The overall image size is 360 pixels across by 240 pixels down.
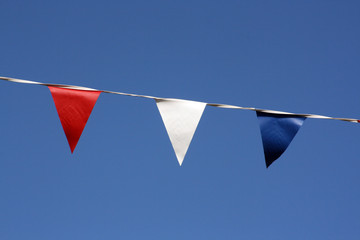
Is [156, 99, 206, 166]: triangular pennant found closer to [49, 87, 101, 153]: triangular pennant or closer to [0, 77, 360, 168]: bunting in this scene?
[0, 77, 360, 168]: bunting

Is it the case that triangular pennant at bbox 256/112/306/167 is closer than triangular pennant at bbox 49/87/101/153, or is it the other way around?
triangular pennant at bbox 49/87/101/153

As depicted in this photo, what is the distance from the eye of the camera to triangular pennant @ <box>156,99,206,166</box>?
318cm

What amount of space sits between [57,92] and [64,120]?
0.59 feet

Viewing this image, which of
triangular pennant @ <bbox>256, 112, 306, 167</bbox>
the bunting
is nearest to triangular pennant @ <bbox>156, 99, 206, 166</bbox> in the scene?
the bunting

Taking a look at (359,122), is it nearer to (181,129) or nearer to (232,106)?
(232,106)

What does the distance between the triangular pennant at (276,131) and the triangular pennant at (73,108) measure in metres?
1.11

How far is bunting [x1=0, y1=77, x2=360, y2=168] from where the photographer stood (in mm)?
3092

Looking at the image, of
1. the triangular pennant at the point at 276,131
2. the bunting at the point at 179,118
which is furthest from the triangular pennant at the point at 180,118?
the triangular pennant at the point at 276,131

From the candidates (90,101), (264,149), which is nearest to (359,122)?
(264,149)

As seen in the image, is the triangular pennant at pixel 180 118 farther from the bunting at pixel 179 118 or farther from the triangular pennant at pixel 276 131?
the triangular pennant at pixel 276 131

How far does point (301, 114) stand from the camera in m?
3.32

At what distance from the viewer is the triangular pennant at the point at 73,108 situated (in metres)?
3.08

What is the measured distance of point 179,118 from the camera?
3217 millimetres

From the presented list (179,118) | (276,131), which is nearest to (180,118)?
(179,118)
